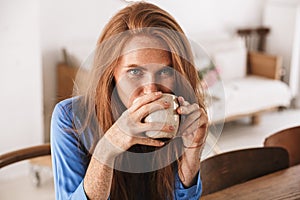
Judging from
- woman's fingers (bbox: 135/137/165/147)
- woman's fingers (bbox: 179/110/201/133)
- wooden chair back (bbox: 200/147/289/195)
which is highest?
woman's fingers (bbox: 179/110/201/133)

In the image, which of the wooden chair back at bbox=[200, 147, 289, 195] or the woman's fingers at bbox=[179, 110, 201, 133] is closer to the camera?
the woman's fingers at bbox=[179, 110, 201, 133]

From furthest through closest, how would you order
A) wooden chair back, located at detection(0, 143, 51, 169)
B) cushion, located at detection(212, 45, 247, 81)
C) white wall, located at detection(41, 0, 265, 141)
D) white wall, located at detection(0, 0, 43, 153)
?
cushion, located at detection(212, 45, 247, 81) → white wall, located at detection(41, 0, 265, 141) → white wall, located at detection(0, 0, 43, 153) → wooden chair back, located at detection(0, 143, 51, 169)

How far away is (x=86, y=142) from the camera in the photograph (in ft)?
2.95

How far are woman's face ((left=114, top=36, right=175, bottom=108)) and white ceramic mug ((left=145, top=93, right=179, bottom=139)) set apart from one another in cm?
3

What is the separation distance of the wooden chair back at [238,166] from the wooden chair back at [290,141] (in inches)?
6.6

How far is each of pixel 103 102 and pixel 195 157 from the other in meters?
0.20

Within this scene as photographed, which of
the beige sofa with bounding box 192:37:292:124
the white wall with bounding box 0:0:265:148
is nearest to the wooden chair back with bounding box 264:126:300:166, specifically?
the white wall with bounding box 0:0:265:148

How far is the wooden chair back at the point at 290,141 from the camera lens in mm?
1650

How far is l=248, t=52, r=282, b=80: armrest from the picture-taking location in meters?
4.39

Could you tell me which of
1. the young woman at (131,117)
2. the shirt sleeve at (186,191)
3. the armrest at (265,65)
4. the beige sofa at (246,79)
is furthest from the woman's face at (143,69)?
the armrest at (265,65)

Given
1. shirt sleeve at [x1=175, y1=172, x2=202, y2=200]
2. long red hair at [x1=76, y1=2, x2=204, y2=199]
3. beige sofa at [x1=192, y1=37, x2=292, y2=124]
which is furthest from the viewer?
beige sofa at [x1=192, y1=37, x2=292, y2=124]

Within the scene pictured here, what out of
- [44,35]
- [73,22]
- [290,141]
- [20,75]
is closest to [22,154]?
[290,141]

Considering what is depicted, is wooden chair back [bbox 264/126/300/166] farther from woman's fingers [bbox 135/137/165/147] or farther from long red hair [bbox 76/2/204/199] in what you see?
woman's fingers [bbox 135/137/165/147]

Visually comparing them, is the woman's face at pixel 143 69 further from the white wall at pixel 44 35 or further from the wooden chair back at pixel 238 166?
the white wall at pixel 44 35
